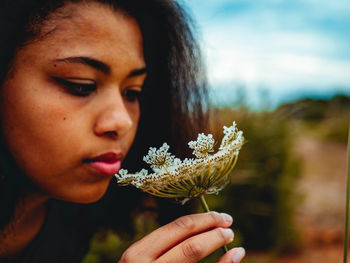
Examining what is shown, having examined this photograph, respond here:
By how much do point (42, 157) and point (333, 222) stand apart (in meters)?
4.61

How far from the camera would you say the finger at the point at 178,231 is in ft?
2.58

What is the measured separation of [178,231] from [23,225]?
972 mm

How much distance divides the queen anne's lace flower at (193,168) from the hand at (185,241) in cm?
9

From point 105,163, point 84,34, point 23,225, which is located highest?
point 84,34

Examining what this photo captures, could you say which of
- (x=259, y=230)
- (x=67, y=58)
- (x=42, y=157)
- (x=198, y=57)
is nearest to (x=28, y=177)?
(x=42, y=157)

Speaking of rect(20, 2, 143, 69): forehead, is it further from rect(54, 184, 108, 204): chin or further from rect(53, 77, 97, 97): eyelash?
rect(54, 184, 108, 204): chin

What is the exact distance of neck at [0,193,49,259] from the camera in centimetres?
136

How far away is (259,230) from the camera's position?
3469 mm

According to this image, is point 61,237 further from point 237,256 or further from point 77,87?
point 237,256

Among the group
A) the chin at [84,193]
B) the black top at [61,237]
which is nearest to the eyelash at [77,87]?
the chin at [84,193]

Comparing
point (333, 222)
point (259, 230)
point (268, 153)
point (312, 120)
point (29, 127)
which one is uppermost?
point (29, 127)

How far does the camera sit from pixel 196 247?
77cm

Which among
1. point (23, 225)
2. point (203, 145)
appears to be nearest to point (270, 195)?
point (23, 225)

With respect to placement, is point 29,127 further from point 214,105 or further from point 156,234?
point 214,105
